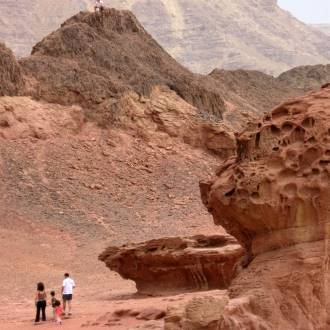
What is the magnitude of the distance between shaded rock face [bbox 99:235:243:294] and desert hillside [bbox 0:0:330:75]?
83143 millimetres

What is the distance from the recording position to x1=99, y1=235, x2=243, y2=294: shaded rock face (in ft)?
57.9

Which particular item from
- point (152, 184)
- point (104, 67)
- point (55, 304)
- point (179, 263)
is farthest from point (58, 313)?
point (104, 67)

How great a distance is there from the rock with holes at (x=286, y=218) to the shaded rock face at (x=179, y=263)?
8642 mm

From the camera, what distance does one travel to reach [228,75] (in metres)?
55.8

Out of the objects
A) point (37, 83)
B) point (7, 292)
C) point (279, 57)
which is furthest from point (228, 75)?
point (279, 57)

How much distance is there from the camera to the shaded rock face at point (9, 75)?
39.8 metres

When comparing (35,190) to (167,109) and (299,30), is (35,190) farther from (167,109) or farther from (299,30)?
(299,30)

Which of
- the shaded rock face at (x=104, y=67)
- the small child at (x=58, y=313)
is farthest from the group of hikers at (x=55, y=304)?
the shaded rock face at (x=104, y=67)

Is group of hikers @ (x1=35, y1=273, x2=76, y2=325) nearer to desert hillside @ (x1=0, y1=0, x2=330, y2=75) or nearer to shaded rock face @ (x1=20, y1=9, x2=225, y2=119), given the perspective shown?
shaded rock face @ (x1=20, y1=9, x2=225, y2=119)

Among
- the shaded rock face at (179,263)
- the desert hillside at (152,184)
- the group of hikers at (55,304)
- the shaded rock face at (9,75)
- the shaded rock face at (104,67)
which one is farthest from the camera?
the shaded rock face at (104,67)

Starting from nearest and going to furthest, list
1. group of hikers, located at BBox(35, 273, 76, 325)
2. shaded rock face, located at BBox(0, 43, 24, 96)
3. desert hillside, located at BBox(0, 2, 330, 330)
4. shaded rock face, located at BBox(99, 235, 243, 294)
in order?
desert hillside, located at BBox(0, 2, 330, 330), group of hikers, located at BBox(35, 273, 76, 325), shaded rock face, located at BBox(99, 235, 243, 294), shaded rock face, located at BBox(0, 43, 24, 96)

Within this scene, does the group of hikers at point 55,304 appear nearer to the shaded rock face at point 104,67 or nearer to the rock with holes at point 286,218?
the rock with holes at point 286,218

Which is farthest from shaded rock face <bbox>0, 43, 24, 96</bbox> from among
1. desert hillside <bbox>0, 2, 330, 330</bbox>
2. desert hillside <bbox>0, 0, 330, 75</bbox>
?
desert hillside <bbox>0, 0, 330, 75</bbox>

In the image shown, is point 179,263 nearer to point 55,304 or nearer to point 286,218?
point 55,304
